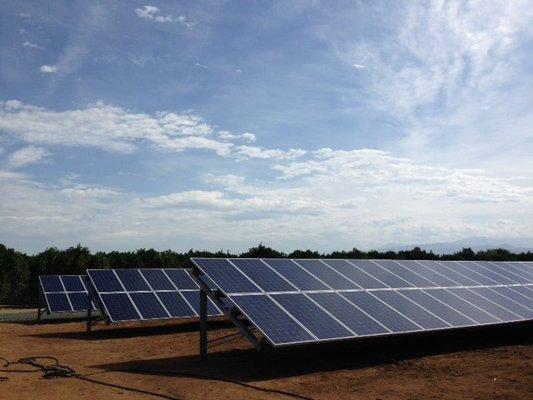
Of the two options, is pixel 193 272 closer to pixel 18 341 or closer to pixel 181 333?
pixel 181 333

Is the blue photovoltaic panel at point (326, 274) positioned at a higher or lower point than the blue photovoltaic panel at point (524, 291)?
higher

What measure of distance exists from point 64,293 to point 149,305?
1188cm

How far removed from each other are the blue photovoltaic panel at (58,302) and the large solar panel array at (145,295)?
5537 mm

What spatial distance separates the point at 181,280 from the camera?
32281mm

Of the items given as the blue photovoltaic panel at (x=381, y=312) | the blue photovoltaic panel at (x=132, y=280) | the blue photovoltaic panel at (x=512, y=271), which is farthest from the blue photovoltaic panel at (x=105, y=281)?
the blue photovoltaic panel at (x=512, y=271)

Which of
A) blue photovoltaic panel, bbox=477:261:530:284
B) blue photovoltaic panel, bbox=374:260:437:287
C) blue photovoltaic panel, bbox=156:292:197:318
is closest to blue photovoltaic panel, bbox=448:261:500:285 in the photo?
blue photovoltaic panel, bbox=477:261:530:284

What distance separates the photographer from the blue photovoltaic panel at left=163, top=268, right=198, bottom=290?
31330mm

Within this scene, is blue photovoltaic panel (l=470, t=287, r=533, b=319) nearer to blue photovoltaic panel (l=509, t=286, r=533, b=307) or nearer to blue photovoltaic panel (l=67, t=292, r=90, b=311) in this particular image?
blue photovoltaic panel (l=509, t=286, r=533, b=307)

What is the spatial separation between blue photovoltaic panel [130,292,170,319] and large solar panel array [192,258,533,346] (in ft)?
28.1

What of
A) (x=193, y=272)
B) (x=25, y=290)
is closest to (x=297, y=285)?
(x=193, y=272)

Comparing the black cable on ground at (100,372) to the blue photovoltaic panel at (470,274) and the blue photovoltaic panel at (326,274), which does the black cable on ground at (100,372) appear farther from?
the blue photovoltaic panel at (470,274)

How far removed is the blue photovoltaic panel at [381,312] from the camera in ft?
58.4

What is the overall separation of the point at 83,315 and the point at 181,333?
17463 millimetres

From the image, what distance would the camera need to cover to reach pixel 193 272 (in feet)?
61.2
